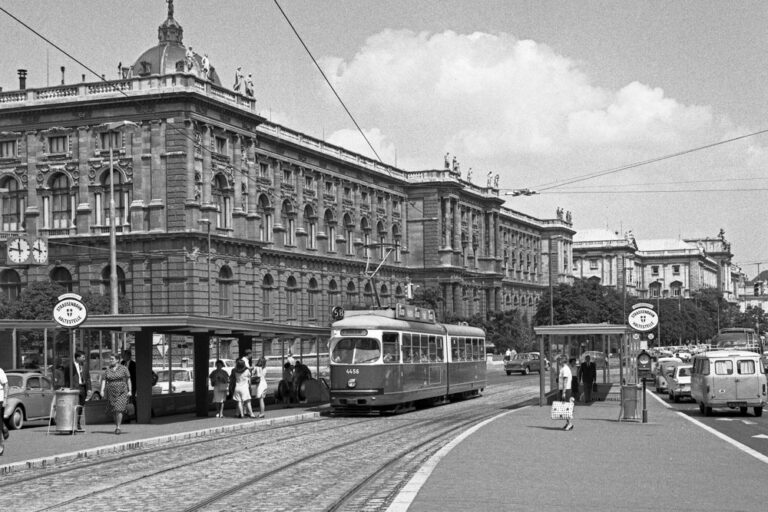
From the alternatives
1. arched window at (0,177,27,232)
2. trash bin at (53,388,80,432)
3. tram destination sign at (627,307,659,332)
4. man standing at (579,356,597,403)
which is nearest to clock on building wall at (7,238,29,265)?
trash bin at (53,388,80,432)

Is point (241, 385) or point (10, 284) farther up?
point (10, 284)

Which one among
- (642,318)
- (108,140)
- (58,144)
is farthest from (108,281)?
(642,318)

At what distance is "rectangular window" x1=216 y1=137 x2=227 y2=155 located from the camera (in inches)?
2805

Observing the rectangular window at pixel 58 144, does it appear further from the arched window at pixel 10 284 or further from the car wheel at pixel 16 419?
the car wheel at pixel 16 419

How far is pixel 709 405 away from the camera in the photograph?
3331 centimetres

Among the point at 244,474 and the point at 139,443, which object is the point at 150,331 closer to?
the point at 139,443

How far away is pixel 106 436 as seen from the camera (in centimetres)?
2525

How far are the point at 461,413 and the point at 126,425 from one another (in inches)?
438

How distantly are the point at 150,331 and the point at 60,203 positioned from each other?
148ft

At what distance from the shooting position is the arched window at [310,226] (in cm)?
9162

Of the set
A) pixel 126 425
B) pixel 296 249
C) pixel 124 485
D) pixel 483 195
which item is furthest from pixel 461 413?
pixel 483 195

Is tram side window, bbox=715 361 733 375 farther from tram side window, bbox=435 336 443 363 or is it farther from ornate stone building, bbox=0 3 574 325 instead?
ornate stone building, bbox=0 3 574 325

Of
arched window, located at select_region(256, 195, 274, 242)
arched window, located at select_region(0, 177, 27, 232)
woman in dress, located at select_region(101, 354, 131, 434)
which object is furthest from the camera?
arched window, located at select_region(256, 195, 274, 242)

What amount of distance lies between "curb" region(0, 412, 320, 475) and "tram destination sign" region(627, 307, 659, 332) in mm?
9570
